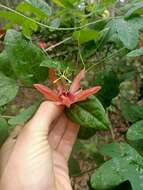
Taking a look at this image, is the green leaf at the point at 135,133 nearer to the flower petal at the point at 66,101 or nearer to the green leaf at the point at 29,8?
the flower petal at the point at 66,101

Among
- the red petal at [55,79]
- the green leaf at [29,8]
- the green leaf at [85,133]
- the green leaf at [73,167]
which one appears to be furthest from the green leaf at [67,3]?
the green leaf at [73,167]

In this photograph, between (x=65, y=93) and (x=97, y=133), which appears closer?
(x=65, y=93)

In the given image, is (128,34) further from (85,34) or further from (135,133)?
(135,133)

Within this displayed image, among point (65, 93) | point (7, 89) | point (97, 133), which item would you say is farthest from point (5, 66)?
point (97, 133)

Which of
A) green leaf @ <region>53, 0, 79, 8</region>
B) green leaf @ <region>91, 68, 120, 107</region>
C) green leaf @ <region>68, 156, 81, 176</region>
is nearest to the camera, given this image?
green leaf @ <region>53, 0, 79, 8</region>

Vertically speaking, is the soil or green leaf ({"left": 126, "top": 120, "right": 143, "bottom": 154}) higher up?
green leaf ({"left": 126, "top": 120, "right": 143, "bottom": 154})

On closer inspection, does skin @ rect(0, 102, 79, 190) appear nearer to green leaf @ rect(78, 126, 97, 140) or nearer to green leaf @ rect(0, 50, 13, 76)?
green leaf @ rect(78, 126, 97, 140)

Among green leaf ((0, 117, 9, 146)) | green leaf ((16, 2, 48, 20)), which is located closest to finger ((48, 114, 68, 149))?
green leaf ((0, 117, 9, 146))

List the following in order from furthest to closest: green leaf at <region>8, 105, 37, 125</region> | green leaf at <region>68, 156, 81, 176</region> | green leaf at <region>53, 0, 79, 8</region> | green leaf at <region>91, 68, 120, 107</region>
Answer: green leaf at <region>68, 156, 81, 176</region>
green leaf at <region>91, 68, 120, 107</region>
green leaf at <region>53, 0, 79, 8</region>
green leaf at <region>8, 105, 37, 125</region>
